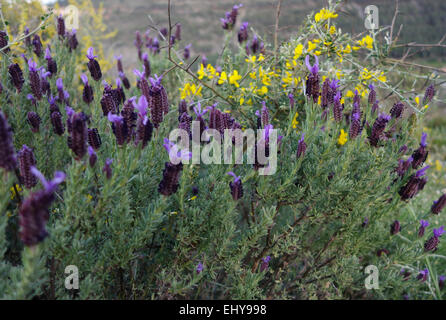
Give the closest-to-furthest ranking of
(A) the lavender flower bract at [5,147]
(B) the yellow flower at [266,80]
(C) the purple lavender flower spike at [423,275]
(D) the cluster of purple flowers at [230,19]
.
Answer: (A) the lavender flower bract at [5,147] < (C) the purple lavender flower spike at [423,275] < (B) the yellow flower at [266,80] < (D) the cluster of purple flowers at [230,19]

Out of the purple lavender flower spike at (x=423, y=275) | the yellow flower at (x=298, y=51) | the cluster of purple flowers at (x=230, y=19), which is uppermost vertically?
the cluster of purple flowers at (x=230, y=19)

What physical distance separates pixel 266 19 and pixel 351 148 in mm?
7626

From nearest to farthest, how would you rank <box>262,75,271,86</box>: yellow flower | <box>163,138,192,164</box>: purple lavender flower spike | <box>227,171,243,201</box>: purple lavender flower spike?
<box>163,138,192,164</box>: purple lavender flower spike, <box>227,171,243,201</box>: purple lavender flower spike, <box>262,75,271,86</box>: yellow flower

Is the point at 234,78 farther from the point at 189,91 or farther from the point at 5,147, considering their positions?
the point at 5,147

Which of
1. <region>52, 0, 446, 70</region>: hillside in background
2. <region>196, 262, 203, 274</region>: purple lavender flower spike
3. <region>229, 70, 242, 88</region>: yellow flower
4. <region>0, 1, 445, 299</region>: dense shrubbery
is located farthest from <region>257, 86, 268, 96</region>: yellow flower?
<region>52, 0, 446, 70</region>: hillside in background

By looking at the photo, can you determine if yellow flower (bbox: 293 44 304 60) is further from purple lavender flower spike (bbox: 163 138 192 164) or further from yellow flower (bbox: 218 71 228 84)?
purple lavender flower spike (bbox: 163 138 192 164)

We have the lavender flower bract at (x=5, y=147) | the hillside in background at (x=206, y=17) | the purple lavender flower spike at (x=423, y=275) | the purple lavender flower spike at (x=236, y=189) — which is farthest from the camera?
the hillside in background at (x=206, y=17)

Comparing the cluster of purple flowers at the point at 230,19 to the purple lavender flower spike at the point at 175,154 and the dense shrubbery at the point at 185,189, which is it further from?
the purple lavender flower spike at the point at 175,154

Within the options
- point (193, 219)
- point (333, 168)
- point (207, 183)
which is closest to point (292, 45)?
point (333, 168)

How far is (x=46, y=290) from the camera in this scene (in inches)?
54.8

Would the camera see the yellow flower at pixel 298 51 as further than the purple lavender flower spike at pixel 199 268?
Yes

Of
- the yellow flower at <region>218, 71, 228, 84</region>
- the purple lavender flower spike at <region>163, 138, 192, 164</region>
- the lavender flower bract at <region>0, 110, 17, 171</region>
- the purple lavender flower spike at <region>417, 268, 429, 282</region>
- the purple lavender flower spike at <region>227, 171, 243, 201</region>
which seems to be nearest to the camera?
the lavender flower bract at <region>0, 110, 17, 171</region>

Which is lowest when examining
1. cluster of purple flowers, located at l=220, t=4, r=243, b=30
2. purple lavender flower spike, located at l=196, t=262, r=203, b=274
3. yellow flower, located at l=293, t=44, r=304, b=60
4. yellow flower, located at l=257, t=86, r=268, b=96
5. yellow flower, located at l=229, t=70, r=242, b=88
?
purple lavender flower spike, located at l=196, t=262, r=203, b=274

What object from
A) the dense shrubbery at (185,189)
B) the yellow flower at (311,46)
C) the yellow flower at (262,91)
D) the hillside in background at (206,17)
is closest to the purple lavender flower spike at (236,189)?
the dense shrubbery at (185,189)
